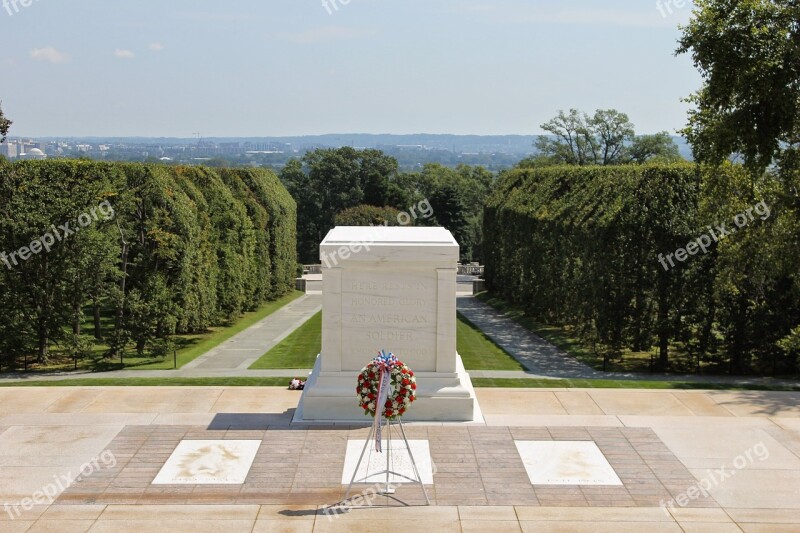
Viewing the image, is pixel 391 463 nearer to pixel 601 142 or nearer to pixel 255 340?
pixel 255 340

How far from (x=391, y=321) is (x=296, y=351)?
14.5m

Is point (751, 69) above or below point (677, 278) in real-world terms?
above

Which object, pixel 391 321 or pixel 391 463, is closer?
pixel 391 463

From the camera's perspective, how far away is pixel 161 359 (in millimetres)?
27297

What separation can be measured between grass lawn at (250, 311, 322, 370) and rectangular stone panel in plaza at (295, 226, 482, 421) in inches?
378

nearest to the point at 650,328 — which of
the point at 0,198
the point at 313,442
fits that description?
the point at 313,442

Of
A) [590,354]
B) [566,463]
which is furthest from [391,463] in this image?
[590,354]

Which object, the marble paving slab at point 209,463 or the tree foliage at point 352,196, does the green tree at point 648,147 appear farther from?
the marble paving slab at point 209,463

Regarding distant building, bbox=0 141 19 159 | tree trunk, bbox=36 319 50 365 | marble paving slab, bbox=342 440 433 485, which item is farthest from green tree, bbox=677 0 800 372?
distant building, bbox=0 141 19 159

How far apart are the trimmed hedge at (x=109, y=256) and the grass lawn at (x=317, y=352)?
348cm

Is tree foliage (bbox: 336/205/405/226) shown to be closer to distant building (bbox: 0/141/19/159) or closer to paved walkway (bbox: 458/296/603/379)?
paved walkway (bbox: 458/296/603/379)

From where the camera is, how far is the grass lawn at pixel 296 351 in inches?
997

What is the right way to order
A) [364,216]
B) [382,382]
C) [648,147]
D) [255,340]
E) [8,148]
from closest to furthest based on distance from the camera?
1. [382,382]
2. [255,340]
3. [364,216]
4. [648,147]
5. [8,148]

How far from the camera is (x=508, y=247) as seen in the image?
45.1m
